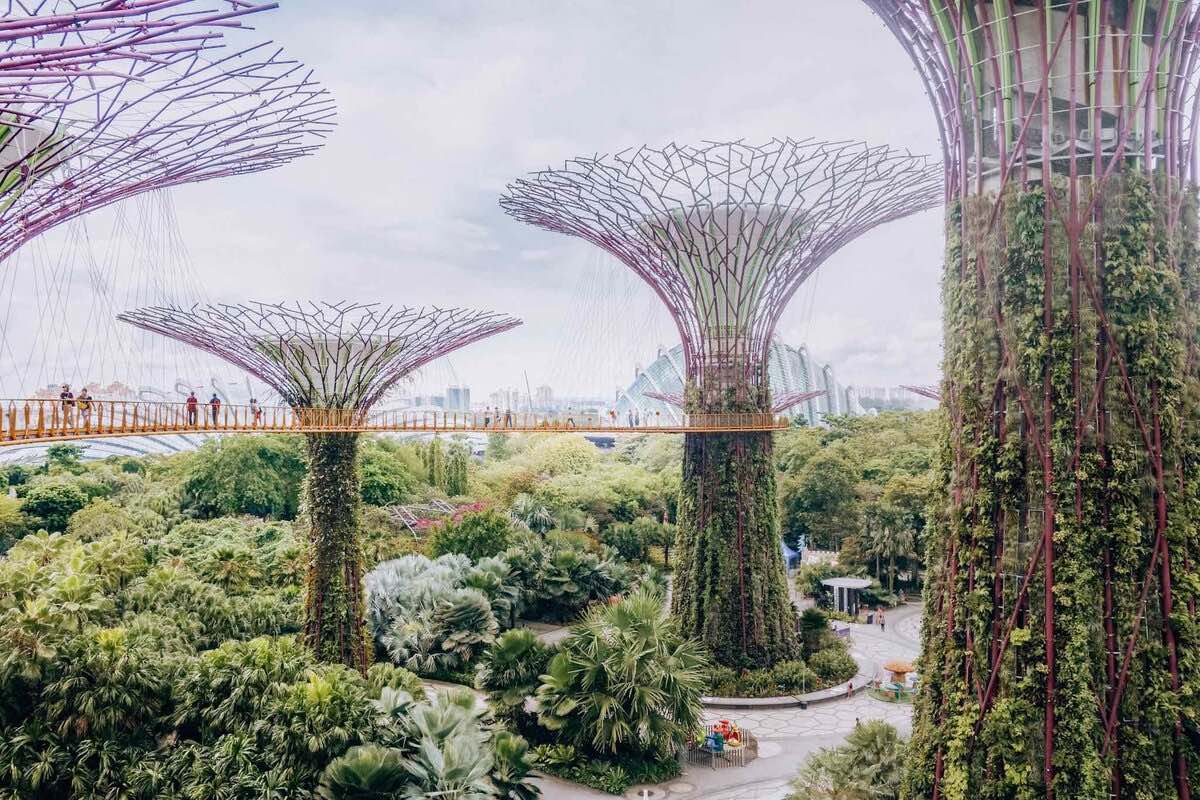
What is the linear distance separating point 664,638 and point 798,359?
217 ft

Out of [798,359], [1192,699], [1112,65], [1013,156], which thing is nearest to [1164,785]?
[1192,699]

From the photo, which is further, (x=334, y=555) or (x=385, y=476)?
(x=385, y=476)

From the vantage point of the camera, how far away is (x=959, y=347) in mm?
8805

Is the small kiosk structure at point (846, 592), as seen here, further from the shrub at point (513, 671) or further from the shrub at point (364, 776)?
the shrub at point (364, 776)

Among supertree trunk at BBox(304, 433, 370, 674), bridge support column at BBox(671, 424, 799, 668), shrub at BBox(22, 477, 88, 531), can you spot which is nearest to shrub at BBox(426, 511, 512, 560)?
bridge support column at BBox(671, 424, 799, 668)

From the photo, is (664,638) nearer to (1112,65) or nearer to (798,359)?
(1112,65)

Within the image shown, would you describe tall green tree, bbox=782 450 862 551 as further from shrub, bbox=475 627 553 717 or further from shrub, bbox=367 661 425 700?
shrub, bbox=367 661 425 700

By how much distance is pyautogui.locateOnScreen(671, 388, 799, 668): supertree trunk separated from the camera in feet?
59.5

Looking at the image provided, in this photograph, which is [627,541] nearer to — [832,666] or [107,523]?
[832,666]

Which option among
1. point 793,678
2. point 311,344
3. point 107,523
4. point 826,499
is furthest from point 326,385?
point 826,499

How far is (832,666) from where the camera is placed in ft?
61.1

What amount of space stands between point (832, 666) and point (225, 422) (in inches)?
548

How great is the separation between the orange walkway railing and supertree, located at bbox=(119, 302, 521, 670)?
451 mm

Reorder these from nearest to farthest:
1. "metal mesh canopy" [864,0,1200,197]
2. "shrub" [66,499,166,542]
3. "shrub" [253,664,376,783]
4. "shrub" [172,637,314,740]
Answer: "metal mesh canopy" [864,0,1200,197]
"shrub" [253,664,376,783]
"shrub" [172,637,314,740]
"shrub" [66,499,166,542]
